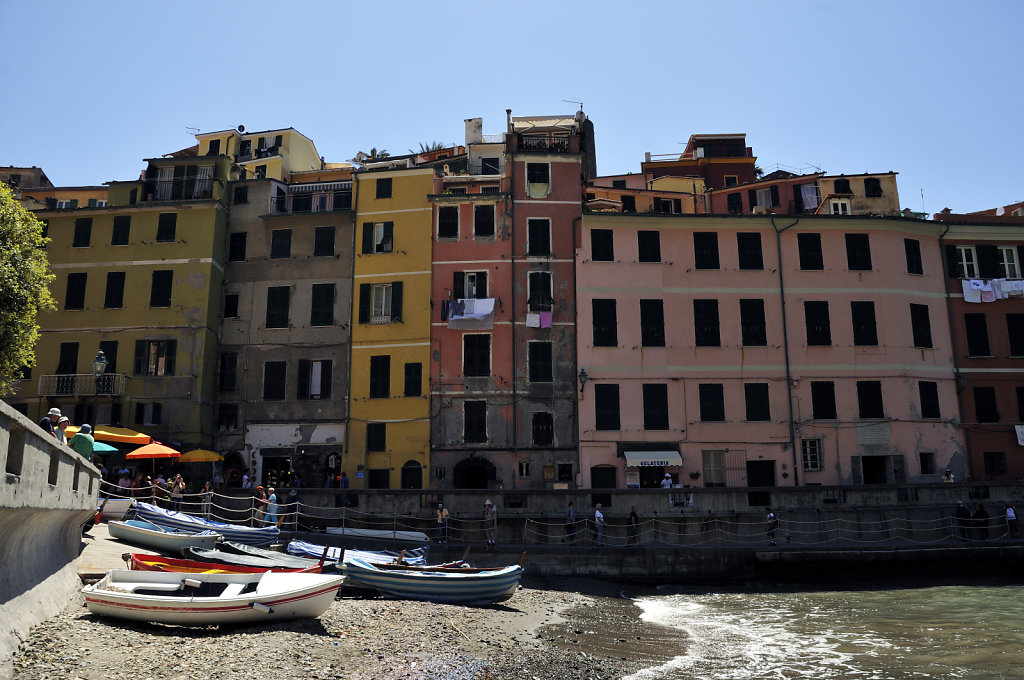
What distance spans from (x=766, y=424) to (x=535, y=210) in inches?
613

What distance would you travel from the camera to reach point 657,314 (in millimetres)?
38500

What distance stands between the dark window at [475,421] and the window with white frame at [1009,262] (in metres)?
28.3

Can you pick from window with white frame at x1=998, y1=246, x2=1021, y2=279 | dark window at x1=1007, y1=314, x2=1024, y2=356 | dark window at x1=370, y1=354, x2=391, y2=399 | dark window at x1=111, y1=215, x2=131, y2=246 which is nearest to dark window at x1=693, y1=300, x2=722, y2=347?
dark window at x1=370, y1=354, x2=391, y2=399

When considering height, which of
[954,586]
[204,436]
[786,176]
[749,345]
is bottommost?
[954,586]

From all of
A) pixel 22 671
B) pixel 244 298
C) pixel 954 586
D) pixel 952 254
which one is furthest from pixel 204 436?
pixel 952 254

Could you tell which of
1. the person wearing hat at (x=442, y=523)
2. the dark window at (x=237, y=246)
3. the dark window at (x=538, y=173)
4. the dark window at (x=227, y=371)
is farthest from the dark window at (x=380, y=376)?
the dark window at (x=538, y=173)

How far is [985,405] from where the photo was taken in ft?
128

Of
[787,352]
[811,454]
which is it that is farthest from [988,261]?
[811,454]

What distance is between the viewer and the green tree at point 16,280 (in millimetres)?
26078

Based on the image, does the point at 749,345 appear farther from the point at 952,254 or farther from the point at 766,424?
the point at 952,254

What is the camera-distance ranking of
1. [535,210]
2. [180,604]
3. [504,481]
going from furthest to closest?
[535,210] < [504,481] < [180,604]

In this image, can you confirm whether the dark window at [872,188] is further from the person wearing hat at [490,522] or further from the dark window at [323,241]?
the person wearing hat at [490,522]

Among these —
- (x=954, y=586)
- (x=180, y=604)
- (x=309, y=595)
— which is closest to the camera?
(x=180, y=604)

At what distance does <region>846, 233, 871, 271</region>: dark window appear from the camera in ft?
129
